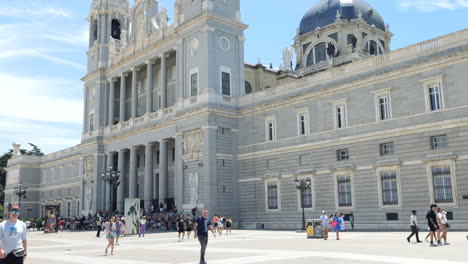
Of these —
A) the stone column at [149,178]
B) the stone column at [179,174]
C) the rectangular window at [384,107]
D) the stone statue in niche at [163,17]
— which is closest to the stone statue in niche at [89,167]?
the stone column at [149,178]

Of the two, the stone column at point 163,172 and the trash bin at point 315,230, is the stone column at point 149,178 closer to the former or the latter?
the stone column at point 163,172

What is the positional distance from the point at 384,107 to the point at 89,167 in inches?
1643

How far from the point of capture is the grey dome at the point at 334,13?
230ft

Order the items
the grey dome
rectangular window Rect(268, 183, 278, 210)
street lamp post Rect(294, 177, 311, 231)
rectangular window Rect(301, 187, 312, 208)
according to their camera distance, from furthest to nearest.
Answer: the grey dome
rectangular window Rect(268, 183, 278, 210)
rectangular window Rect(301, 187, 312, 208)
street lamp post Rect(294, 177, 311, 231)

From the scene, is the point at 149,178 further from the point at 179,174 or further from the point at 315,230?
the point at 315,230

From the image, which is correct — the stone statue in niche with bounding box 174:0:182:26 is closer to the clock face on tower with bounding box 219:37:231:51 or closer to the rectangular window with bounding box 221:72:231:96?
the clock face on tower with bounding box 219:37:231:51

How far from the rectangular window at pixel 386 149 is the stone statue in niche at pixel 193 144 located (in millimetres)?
16921

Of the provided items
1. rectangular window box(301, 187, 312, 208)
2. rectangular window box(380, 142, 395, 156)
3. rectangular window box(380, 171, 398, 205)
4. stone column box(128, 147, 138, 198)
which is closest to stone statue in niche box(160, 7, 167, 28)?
stone column box(128, 147, 138, 198)

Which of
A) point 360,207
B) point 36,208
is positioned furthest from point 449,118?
point 36,208

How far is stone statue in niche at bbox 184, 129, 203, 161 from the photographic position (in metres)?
44.6

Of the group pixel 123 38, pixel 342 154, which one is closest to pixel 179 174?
pixel 342 154

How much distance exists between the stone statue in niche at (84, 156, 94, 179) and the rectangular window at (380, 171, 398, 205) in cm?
4032

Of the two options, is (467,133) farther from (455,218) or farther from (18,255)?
(18,255)

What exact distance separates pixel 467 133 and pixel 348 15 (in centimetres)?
4412
